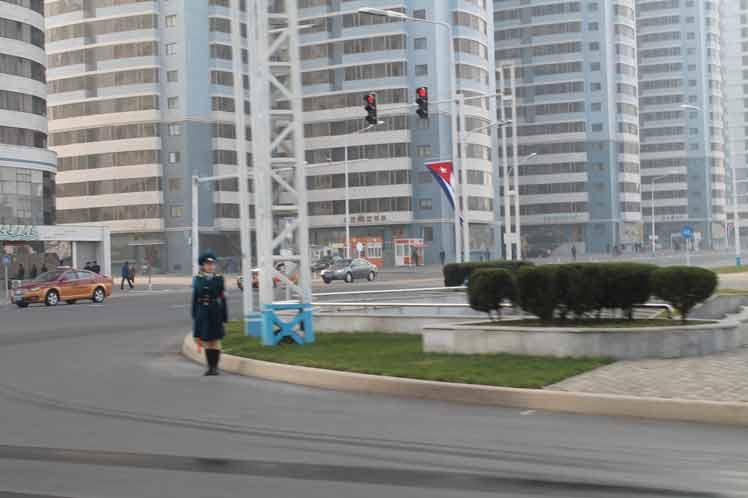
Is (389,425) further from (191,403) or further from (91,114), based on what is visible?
(91,114)

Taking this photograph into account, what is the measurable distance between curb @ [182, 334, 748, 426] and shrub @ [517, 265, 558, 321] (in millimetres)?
3102

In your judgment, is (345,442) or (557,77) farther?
(557,77)

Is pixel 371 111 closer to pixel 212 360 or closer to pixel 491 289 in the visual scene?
pixel 491 289

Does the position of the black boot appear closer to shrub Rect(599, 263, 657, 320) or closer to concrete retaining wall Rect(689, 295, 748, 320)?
shrub Rect(599, 263, 657, 320)

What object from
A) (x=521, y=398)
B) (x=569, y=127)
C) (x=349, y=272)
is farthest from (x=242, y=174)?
(x=569, y=127)

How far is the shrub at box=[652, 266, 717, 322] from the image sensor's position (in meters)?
13.5

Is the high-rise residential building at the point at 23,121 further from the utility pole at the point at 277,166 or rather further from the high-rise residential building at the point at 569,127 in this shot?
the high-rise residential building at the point at 569,127

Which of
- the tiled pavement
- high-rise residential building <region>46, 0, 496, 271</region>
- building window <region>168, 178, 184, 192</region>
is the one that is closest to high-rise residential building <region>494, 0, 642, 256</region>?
high-rise residential building <region>46, 0, 496, 271</region>

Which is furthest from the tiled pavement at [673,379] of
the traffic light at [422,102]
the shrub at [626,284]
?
the traffic light at [422,102]

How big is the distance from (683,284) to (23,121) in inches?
2325

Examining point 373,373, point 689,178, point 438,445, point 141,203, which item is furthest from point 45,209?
point 689,178

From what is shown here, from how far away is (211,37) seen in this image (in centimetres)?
9494

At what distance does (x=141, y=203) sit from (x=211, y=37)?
1672 centimetres

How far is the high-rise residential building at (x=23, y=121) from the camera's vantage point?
208 ft
